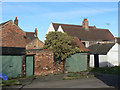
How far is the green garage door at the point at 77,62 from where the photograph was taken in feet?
59.4

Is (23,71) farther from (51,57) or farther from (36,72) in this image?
(51,57)

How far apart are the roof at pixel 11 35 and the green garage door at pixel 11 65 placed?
356cm

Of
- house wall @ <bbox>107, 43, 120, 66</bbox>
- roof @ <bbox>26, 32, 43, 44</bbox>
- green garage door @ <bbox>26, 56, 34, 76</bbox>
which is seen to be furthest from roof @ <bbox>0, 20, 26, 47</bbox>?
house wall @ <bbox>107, 43, 120, 66</bbox>

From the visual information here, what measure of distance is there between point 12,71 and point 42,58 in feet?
11.3

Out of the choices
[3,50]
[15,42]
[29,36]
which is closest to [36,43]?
[29,36]

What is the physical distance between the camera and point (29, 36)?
36031 millimetres

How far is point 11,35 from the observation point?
1853cm

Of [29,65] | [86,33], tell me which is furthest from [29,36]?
[29,65]

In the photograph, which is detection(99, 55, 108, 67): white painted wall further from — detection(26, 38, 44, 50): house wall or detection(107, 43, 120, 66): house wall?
detection(26, 38, 44, 50): house wall

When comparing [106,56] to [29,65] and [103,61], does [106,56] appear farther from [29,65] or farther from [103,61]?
[29,65]

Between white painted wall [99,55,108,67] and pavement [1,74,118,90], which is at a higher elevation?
white painted wall [99,55,108,67]

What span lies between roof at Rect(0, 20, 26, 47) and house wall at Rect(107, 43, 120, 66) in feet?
46.0

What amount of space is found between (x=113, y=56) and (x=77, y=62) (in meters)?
8.92

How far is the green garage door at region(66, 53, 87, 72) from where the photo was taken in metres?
18.1
